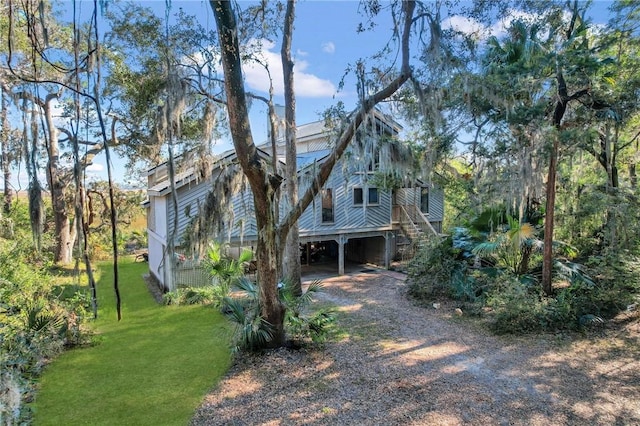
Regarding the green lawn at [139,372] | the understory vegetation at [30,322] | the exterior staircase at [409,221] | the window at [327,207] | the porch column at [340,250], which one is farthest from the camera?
the exterior staircase at [409,221]

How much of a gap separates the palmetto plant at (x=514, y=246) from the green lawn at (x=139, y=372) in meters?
7.00

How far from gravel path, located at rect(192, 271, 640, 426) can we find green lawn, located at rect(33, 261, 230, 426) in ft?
1.83

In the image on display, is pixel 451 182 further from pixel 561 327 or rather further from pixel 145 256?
pixel 145 256

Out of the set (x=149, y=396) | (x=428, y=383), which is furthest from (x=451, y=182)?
(x=149, y=396)

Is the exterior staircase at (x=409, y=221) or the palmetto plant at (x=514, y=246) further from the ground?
the exterior staircase at (x=409, y=221)

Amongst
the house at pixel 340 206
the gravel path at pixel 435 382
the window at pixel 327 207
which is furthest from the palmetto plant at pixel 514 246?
the window at pixel 327 207

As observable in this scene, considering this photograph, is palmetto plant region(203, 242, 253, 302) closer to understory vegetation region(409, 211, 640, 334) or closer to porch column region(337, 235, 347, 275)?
porch column region(337, 235, 347, 275)

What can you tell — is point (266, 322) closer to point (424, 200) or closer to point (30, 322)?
point (30, 322)

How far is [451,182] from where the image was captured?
1535cm

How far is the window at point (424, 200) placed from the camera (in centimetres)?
1731

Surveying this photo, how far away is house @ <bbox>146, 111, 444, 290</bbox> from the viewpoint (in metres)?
9.42

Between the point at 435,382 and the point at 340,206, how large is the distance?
30.9ft

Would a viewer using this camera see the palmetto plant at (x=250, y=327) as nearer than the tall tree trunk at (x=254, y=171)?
No

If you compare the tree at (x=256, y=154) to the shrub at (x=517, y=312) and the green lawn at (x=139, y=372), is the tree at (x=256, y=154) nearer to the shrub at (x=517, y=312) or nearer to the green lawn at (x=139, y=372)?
the green lawn at (x=139, y=372)
